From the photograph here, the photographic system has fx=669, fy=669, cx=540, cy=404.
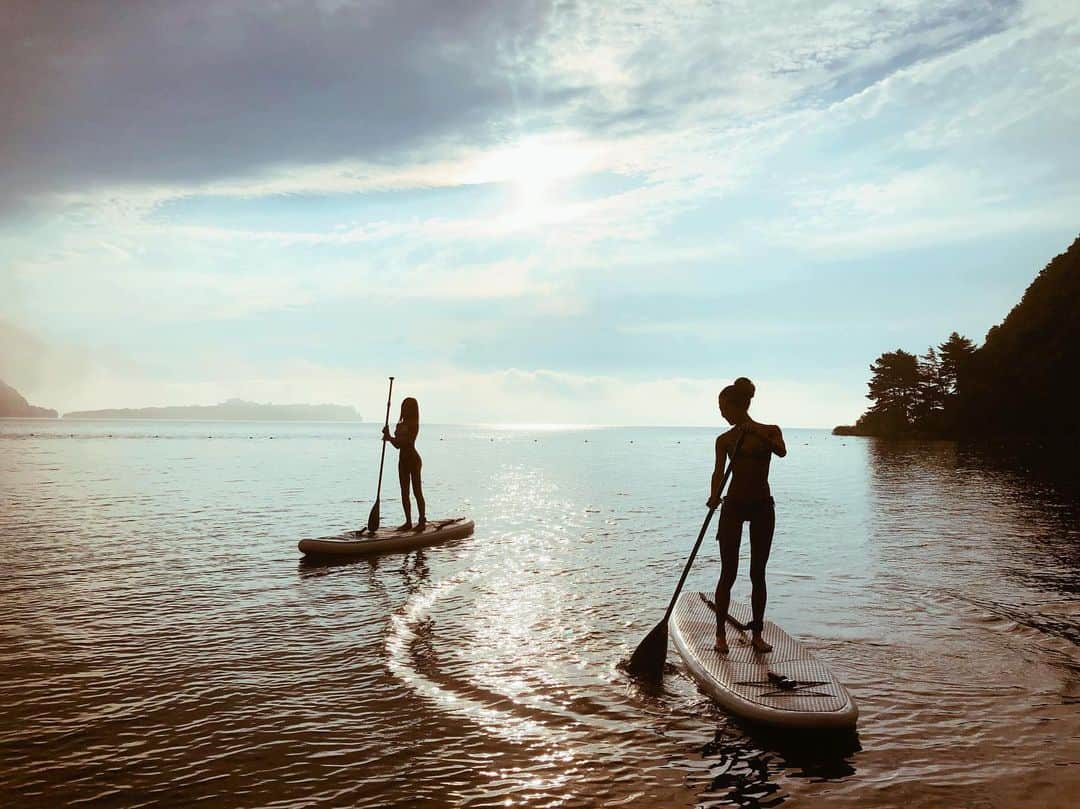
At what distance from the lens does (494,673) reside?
980 cm

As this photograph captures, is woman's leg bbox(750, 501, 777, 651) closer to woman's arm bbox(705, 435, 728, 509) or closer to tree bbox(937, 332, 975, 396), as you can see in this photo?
woman's arm bbox(705, 435, 728, 509)

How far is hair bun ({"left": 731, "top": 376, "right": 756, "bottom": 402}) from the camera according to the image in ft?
29.2

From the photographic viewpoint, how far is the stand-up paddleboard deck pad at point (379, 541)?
59.1 ft

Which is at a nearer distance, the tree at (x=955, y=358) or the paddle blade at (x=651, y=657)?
the paddle blade at (x=651, y=657)

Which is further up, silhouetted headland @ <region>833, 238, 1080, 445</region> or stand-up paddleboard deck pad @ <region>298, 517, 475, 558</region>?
silhouetted headland @ <region>833, 238, 1080, 445</region>

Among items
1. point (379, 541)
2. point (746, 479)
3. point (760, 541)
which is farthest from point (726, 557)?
point (379, 541)

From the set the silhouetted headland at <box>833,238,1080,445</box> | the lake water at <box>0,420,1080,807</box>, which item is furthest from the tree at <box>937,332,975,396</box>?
the lake water at <box>0,420,1080,807</box>

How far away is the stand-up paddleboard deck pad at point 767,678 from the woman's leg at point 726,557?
10.4 inches

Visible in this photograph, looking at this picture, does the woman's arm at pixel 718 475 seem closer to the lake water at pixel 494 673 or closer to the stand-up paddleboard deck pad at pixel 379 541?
the lake water at pixel 494 673

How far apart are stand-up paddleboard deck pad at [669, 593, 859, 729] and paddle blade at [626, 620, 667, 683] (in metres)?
0.35

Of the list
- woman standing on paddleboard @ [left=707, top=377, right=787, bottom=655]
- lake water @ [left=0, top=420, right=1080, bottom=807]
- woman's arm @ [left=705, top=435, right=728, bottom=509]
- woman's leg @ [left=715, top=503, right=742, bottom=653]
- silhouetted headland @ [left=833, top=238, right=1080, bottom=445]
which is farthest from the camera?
silhouetted headland @ [left=833, top=238, right=1080, bottom=445]

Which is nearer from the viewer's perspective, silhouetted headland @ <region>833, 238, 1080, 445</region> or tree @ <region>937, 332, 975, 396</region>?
silhouetted headland @ <region>833, 238, 1080, 445</region>

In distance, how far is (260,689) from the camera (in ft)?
29.7

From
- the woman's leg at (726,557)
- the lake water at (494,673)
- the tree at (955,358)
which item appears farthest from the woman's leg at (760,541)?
the tree at (955,358)
